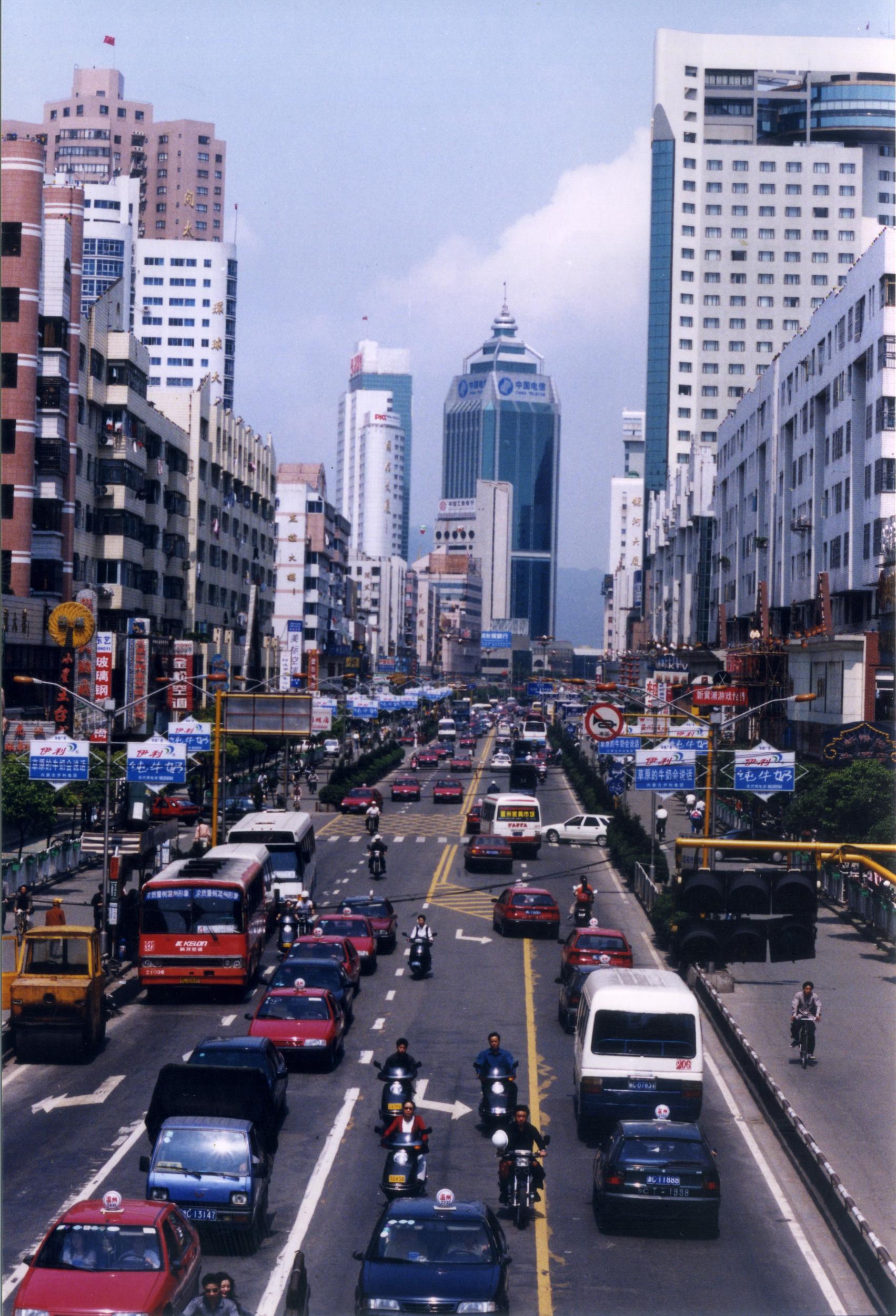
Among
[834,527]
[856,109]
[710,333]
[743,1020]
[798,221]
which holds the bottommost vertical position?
[743,1020]

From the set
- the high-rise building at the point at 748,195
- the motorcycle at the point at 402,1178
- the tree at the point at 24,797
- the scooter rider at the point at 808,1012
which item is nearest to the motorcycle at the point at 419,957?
the scooter rider at the point at 808,1012

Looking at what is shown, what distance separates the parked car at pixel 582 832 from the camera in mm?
73188

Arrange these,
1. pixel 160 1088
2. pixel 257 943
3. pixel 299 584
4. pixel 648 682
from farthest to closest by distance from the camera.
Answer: pixel 299 584 → pixel 648 682 → pixel 257 943 → pixel 160 1088

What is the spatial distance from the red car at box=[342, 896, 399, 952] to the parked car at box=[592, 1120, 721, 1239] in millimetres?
23263

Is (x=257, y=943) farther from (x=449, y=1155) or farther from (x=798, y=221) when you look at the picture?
(x=798, y=221)

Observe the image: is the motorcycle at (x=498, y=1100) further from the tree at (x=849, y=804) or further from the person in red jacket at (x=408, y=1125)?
the tree at (x=849, y=804)

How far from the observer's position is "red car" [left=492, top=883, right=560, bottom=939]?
45.7 m

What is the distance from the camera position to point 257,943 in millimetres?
37969

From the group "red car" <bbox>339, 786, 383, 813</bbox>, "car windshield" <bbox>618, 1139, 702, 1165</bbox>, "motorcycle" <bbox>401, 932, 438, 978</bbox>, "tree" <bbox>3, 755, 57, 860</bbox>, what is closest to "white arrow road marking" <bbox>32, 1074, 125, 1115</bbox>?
"car windshield" <bbox>618, 1139, 702, 1165</bbox>

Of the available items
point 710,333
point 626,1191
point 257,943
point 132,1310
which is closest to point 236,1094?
point 626,1191

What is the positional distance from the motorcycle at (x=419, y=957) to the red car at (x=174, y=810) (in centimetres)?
3482

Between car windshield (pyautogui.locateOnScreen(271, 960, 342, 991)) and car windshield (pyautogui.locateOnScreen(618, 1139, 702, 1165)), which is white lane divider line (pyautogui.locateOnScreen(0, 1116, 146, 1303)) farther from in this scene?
car windshield (pyautogui.locateOnScreen(271, 960, 342, 991))

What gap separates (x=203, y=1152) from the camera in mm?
19000

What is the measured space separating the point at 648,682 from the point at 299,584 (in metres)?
73.8
